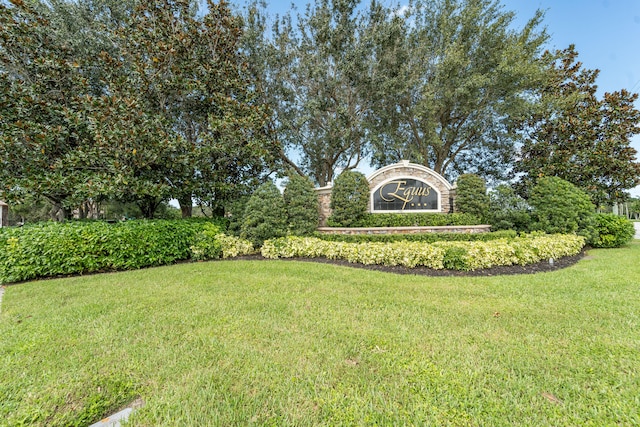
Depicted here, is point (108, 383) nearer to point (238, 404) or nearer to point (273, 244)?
point (238, 404)

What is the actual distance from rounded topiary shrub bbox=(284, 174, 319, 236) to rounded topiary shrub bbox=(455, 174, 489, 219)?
5.38 m

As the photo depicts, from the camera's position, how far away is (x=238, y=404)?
181 cm

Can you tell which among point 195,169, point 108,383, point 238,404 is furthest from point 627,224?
point 195,169

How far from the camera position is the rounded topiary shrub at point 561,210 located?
27.6ft

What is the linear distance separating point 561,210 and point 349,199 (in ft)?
22.5

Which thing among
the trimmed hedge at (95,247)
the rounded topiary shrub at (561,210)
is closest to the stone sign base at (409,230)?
the rounded topiary shrub at (561,210)

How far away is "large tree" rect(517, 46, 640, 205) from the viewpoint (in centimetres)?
1156

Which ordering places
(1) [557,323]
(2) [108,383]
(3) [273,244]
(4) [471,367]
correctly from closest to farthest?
1. (2) [108,383]
2. (4) [471,367]
3. (1) [557,323]
4. (3) [273,244]

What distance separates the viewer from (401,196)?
9695 millimetres

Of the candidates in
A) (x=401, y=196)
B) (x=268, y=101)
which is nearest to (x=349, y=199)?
(x=401, y=196)

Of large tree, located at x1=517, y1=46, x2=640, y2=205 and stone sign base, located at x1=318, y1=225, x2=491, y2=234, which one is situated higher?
large tree, located at x1=517, y1=46, x2=640, y2=205

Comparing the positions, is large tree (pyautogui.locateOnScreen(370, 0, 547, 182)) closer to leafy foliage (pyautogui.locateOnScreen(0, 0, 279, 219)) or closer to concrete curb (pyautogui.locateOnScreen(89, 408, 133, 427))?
leafy foliage (pyautogui.locateOnScreen(0, 0, 279, 219))

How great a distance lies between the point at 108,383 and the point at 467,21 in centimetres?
1508

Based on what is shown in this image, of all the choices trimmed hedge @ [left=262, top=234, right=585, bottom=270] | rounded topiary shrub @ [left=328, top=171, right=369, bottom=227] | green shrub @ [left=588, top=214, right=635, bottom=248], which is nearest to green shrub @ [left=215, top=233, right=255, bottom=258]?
trimmed hedge @ [left=262, top=234, right=585, bottom=270]
